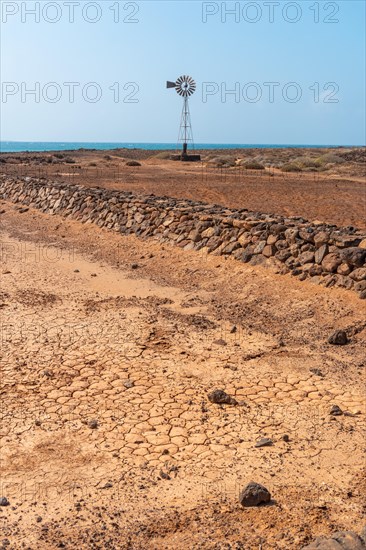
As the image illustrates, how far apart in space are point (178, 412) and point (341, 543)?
2.41 meters

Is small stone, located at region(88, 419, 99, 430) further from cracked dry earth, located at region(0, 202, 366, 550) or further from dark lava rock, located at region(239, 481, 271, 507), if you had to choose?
dark lava rock, located at region(239, 481, 271, 507)

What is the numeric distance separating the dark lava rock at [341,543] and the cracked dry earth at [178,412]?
0.44 metres

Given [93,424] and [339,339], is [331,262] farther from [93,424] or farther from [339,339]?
[93,424]

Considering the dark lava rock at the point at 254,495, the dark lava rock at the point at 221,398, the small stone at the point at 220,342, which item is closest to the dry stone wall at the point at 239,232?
the small stone at the point at 220,342

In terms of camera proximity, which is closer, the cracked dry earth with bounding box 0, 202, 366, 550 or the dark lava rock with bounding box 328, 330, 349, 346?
the cracked dry earth with bounding box 0, 202, 366, 550

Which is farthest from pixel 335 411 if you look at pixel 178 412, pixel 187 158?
pixel 187 158

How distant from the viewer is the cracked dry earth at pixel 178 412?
3.79m

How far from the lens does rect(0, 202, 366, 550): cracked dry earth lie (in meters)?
3.79

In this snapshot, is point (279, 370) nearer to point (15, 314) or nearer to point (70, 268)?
point (15, 314)

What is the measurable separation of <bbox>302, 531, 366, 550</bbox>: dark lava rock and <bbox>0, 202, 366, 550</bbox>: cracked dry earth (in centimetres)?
44

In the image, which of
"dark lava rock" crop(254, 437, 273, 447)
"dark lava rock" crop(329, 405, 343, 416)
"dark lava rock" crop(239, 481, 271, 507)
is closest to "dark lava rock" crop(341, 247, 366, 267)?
"dark lava rock" crop(329, 405, 343, 416)

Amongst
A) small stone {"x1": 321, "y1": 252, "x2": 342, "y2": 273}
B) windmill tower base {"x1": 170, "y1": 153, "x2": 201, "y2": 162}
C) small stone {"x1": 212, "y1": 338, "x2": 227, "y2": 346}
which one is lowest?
small stone {"x1": 212, "y1": 338, "x2": 227, "y2": 346}

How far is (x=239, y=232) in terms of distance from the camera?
1063 cm

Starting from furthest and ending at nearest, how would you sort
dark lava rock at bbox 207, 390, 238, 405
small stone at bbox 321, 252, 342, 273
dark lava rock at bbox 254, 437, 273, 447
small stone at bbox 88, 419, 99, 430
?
1. small stone at bbox 321, 252, 342, 273
2. dark lava rock at bbox 207, 390, 238, 405
3. small stone at bbox 88, 419, 99, 430
4. dark lava rock at bbox 254, 437, 273, 447
